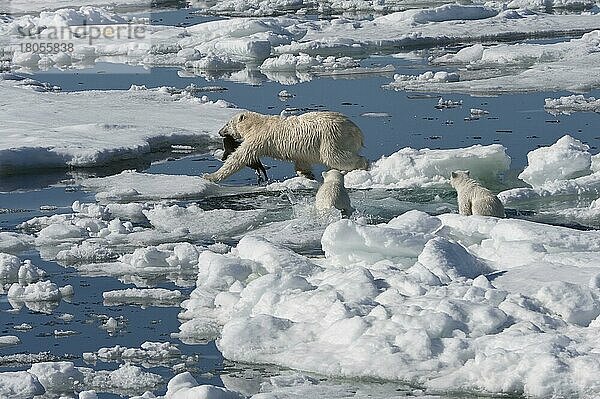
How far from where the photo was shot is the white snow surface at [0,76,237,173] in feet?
39.2

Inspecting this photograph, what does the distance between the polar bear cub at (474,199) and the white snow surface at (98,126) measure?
14.4 feet

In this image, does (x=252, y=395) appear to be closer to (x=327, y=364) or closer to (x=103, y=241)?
(x=327, y=364)

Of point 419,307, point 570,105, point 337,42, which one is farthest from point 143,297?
point 337,42

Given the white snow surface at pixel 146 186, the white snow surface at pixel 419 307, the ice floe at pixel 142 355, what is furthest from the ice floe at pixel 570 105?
the ice floe at pixel 142 355

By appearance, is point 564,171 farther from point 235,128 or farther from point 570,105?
point 570,105

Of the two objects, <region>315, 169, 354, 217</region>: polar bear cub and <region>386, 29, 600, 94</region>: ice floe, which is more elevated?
<region>315, 169, 354, 217</region>: polar bear cub

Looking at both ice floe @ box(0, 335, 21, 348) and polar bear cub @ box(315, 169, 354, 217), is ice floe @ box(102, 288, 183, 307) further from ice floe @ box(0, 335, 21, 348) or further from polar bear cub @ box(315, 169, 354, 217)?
polar bear cub @ box(315, 169, 354, 217)

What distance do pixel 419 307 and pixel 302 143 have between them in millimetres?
4803

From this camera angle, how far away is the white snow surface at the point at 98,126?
11.9 metres

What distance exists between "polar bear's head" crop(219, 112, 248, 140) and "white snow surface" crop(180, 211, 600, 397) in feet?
11.8

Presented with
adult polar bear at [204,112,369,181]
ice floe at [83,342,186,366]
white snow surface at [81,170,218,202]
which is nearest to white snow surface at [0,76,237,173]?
white snow surface at [81,170,218,202]

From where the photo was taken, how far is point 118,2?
30.9 metres

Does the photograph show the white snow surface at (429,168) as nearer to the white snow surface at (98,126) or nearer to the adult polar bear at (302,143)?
the adult polar bear at (302,143)

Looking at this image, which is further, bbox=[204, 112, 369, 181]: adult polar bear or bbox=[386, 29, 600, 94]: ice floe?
bbox=[386, 29, 600, 94]: ice floe
